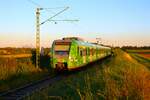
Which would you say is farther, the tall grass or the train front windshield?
the train front windshield

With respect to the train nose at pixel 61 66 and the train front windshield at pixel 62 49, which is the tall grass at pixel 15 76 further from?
the train front windshield at pixel 62 49

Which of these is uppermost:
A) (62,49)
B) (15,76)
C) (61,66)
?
(62,49)

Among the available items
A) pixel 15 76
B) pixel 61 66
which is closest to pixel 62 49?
pixel 61 66

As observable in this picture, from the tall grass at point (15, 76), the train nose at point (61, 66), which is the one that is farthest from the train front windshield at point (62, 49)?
the tall grass at point (15, 76)

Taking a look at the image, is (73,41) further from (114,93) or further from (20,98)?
(114,93)

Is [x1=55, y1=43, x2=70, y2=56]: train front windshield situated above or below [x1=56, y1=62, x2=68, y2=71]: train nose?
above

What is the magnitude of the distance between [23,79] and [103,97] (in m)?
11.4

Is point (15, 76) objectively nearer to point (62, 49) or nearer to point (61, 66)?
point (61, 66)

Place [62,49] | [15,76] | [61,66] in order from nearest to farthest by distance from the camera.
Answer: [15,76]
[61,66]
[62,49]

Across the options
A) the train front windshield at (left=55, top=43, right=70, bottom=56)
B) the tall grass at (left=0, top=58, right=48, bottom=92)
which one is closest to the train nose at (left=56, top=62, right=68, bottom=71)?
the train front windshield at (left=55, top=43, right=70, bottom=56)

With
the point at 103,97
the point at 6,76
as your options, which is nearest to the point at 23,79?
the point at 6,76

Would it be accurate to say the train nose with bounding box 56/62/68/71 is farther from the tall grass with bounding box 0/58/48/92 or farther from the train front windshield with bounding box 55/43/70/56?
the tall grass with bounding box 0/58/48/92

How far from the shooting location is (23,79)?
75.2 ft

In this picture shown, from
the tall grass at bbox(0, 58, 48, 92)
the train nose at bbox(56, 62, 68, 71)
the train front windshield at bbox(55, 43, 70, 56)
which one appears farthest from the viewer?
the train front windshield at bbox(55, 43, 70, 56)
